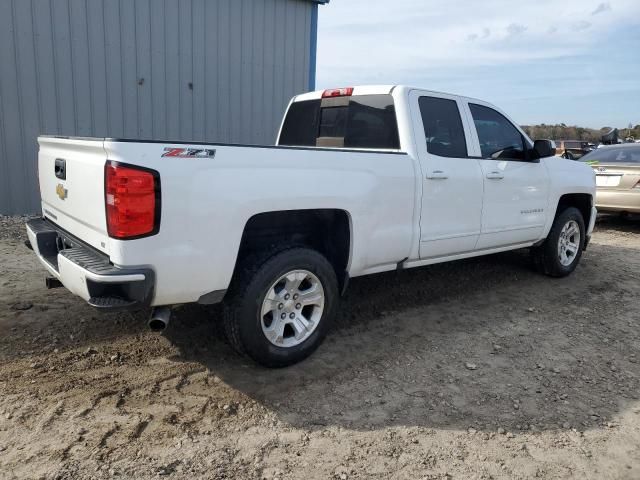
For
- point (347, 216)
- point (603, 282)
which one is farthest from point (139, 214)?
point (603, 282)

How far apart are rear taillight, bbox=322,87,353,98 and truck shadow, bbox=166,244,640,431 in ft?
6.21

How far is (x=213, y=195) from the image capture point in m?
3.00

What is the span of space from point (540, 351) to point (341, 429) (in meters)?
1.96

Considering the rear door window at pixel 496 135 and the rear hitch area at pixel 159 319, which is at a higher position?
the rear door window at pixel 496 135

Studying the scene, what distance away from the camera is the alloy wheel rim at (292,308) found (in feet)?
11.5

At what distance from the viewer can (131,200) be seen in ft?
9.07

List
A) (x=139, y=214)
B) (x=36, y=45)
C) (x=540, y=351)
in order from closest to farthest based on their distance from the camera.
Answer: (x=139, y=214) < (x=540, y=351) < (x=36, y=45)

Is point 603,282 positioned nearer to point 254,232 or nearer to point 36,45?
point 254,232

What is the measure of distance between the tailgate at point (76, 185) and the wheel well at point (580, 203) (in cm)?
511

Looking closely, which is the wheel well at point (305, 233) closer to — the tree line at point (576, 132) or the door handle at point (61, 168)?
the door handle at point (61, 168)

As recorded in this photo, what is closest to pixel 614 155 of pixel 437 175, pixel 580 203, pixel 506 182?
pixel 580 203

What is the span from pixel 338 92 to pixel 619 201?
266 inches

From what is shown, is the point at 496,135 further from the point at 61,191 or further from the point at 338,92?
the point at 61,191

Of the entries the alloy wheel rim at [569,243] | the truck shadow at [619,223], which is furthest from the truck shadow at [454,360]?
the truck shadow at [619,223]
